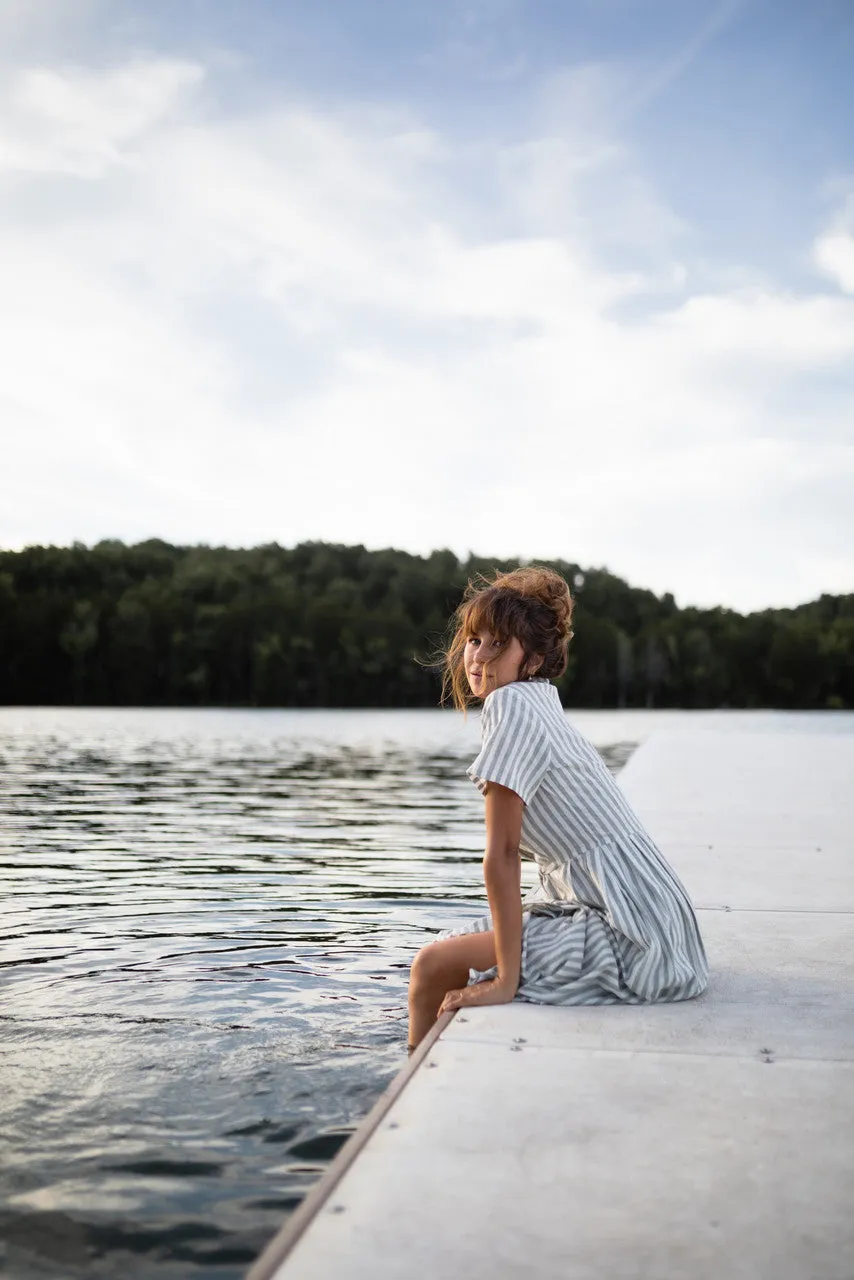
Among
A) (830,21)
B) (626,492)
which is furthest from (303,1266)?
(626,492)

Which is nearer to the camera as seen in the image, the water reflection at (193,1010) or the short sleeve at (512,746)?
the water reflection at (193,1010)

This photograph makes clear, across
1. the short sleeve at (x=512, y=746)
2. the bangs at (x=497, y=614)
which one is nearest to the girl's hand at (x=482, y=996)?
the short sleeve at (x=512, y=746)

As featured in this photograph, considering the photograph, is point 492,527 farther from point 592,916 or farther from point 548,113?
point 592,916

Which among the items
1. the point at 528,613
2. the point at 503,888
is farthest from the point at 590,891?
the point at 528,613

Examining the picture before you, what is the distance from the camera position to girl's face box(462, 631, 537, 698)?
352 centimetres

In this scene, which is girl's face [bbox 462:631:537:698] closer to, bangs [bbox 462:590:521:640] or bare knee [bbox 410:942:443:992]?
bangs [bbox 462:590:521:640]

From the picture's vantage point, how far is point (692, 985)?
3.56 metres

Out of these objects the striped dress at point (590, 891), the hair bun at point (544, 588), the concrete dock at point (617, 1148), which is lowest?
the concrete dock at point (617, 1148)

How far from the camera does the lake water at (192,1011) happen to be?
9.05 feet

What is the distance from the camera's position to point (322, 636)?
3561 inches

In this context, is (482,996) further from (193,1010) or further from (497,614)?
(193,1010)

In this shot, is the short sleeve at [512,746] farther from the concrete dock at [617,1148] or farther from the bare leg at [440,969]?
the concrete dock at [617,1148]

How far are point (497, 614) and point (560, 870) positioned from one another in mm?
813

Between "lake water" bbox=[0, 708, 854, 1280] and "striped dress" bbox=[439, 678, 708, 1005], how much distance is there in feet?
2.27
